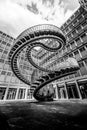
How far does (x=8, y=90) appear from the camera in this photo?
2352 cm

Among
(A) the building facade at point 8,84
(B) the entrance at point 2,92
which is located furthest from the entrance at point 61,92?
(B) the entrance at point 2,92

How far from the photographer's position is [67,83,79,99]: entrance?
17.4 metres

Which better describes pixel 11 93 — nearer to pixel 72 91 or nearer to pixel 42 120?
pixel 72 91

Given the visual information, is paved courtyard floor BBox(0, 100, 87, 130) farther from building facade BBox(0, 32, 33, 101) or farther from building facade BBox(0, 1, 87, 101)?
building facade BBox(0, 32, 33, 101)

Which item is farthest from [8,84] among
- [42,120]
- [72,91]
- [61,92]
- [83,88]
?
[83,88]

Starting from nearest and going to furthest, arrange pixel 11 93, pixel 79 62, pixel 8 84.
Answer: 1. pixel 79 62
2. pixel 11 93
3. pixel 8 84

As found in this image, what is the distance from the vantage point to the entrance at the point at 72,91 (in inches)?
686

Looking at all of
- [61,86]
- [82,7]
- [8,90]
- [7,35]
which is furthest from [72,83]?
[7,35]

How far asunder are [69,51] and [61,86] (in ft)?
39.6

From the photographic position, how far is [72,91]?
719 inches

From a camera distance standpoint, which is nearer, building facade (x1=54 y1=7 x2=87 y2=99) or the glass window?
building facade (x1=54 y1=7 x2=87 y2=99)

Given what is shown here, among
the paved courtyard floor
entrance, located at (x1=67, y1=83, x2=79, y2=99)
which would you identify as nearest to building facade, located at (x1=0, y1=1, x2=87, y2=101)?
entrance, located at (x1=67, y1=83, x2=79, y2=99)

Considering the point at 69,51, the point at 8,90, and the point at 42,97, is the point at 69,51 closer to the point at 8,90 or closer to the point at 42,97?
the point at 42,97

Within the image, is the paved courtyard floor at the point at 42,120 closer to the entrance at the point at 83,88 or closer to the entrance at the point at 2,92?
the entrance at the point at 83,88
